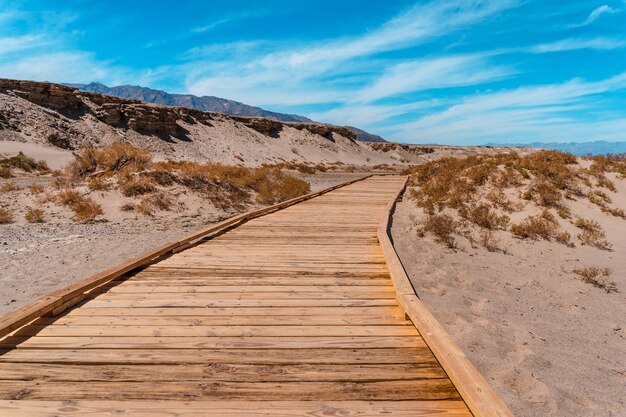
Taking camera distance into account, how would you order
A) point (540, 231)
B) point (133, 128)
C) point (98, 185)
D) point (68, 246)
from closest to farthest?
point (68, 246)
point (540, 231)
point (98, 185)
point (133, 128)

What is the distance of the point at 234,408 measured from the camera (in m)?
2.25

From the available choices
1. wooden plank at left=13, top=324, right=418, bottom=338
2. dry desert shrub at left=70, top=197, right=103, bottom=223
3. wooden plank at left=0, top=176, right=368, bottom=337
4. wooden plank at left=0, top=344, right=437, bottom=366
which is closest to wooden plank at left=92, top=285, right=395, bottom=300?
wooden plank at left=0, top=176, right=368, bottom=337

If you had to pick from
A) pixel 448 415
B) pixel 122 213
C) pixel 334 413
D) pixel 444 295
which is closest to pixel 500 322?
pixel 444 295

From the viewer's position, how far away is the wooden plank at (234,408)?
2205mm

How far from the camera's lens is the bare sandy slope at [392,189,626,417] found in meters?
3.32

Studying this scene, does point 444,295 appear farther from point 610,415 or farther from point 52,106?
point 52,106

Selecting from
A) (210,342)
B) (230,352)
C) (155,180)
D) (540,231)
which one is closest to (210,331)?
(210,342)

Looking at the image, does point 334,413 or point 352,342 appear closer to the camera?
point 334,413

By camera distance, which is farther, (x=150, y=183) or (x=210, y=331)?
(x=150, y=183)

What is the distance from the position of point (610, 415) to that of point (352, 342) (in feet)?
6.94

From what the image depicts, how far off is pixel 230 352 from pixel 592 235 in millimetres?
9599

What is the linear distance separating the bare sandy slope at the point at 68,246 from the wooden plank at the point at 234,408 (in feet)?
11.3

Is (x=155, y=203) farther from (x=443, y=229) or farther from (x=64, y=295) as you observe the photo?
Result: (x=64, y=295)

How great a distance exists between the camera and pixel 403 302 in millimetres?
3762
